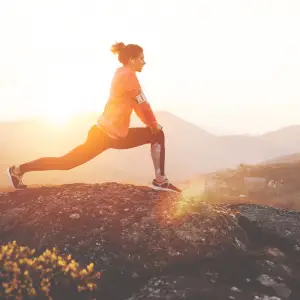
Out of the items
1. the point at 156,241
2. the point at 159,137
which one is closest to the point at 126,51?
the point at 159,137

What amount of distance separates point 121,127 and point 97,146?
0.53m

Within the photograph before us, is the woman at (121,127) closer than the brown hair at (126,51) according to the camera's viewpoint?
Yes

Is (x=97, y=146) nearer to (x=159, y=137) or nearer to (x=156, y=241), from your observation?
(x=159, y=137)

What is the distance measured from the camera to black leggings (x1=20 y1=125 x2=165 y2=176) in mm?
6742

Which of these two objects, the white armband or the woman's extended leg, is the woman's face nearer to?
the white armband

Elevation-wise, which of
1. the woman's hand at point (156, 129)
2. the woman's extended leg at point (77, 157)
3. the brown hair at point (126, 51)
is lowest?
the woman's extended leg at point (77, 157)

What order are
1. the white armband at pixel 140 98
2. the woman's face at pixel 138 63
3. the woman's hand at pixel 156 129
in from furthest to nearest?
1. the woman's face at pixel 138 63
2. the woman's hand at pixel 156 129
3. the white armband at pixel 140 98

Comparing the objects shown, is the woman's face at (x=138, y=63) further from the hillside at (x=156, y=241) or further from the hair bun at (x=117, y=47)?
the hillside at (x=156, y=241)

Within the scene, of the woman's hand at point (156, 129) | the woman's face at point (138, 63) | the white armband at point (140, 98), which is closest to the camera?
the white armband at point (140, 98)

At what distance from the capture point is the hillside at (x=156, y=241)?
4910mm

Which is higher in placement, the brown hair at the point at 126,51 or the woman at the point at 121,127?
the brown hair at the point at 126,51

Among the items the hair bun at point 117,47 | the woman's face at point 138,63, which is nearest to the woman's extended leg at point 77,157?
the woman's face at point 138,63

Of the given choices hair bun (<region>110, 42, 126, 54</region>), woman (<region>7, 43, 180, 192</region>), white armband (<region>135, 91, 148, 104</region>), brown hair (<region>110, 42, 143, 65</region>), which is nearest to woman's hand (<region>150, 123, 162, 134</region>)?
woman (<region>7, 43, 180, 192</region>)

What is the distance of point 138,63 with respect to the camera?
22.3 feet
